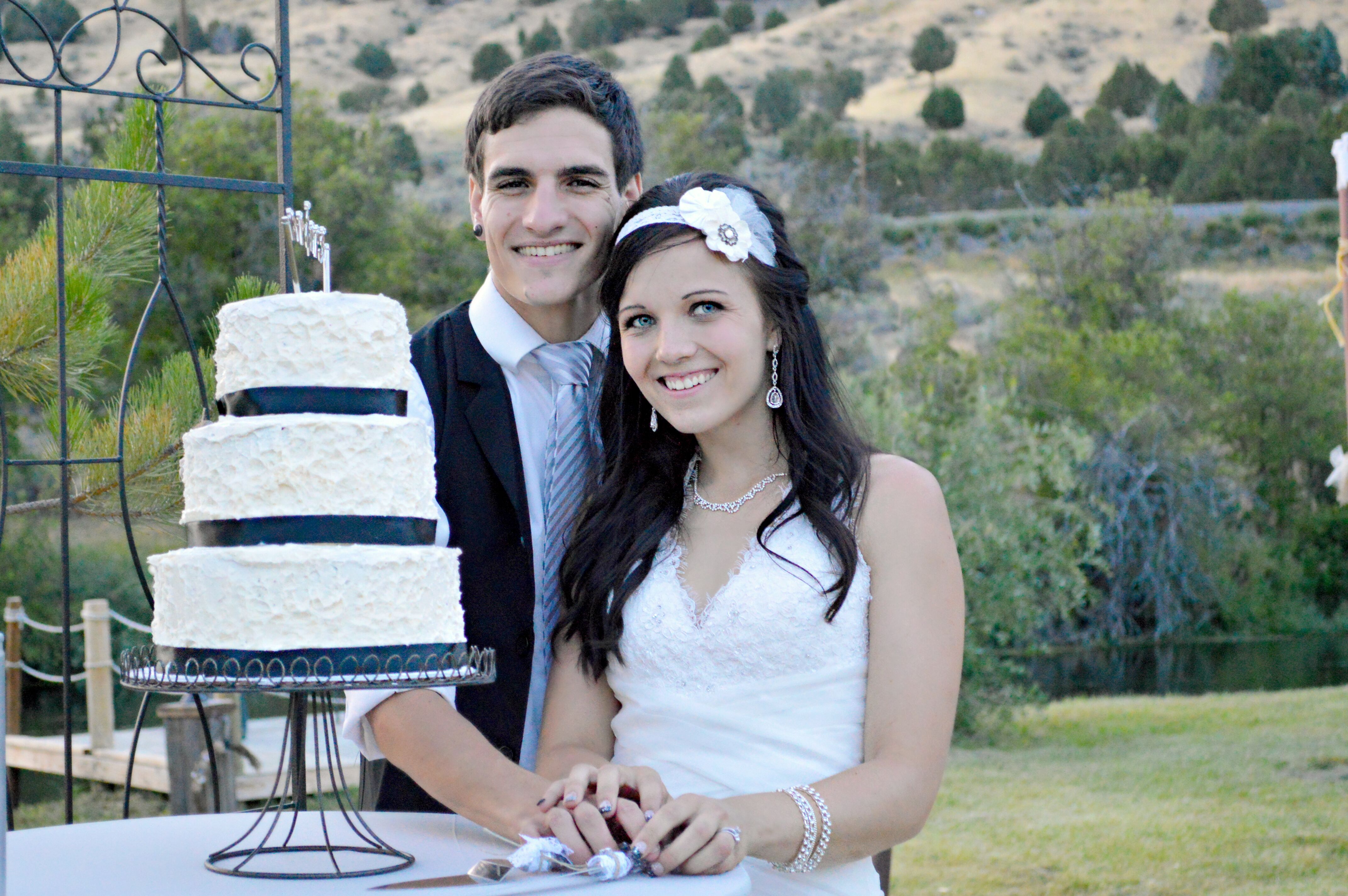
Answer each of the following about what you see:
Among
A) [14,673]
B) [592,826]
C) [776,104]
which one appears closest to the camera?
[592,826]

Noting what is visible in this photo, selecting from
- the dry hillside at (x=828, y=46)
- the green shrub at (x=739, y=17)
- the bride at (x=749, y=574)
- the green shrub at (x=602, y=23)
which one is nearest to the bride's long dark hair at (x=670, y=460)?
the bride at (x=749, y=574)

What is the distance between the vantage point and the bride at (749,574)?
2.25m

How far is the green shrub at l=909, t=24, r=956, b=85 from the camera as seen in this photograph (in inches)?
1660

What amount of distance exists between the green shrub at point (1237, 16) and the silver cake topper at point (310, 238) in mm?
41451

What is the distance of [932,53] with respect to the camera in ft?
138

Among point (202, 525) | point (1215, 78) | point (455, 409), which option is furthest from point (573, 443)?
point (1215, 78)

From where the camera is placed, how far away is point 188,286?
19.5 meters

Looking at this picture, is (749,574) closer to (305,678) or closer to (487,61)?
(305,678)

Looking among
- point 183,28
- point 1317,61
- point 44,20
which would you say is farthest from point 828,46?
point 44,20

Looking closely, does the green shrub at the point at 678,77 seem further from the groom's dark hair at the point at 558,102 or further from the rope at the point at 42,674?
the groom's dark hair at the point at 558,102

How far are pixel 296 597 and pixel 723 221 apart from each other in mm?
1037

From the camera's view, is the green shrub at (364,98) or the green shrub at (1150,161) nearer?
the green shrub at (1150,161)

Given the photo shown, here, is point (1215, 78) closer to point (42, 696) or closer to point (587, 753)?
point (42, 696)

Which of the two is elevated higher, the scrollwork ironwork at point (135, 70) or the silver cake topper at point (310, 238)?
the scrollwork ironwork at point (135, 70)
